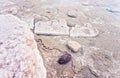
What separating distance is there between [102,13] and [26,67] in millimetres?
2988

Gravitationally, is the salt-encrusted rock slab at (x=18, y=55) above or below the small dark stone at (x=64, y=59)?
above

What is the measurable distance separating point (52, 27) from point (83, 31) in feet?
1.99

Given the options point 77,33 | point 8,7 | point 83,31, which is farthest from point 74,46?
point 8,7

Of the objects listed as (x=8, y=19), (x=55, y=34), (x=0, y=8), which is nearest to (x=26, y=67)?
(x=8, y=19)

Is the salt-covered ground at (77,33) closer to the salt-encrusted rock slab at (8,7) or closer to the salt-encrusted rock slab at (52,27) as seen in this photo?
the salt-encrusted rock slab at (52,27)

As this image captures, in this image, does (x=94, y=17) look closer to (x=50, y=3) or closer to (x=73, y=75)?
(x=50, y=3)

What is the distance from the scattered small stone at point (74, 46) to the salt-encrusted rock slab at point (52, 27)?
1.19 feet

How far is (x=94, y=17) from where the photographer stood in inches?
168

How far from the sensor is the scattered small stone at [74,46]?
308 cm

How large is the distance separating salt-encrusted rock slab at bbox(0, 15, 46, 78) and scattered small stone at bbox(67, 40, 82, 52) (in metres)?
0.87

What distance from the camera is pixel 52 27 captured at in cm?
364

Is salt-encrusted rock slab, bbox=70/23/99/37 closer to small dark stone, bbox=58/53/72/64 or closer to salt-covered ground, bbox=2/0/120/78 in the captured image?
salt-covered ground, bbox=2/0/120/78

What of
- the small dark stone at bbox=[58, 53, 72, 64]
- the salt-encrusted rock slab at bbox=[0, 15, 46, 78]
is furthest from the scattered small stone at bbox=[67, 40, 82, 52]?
the salt-encrusted rock slab at bbox=[0, 15, 46, 78]

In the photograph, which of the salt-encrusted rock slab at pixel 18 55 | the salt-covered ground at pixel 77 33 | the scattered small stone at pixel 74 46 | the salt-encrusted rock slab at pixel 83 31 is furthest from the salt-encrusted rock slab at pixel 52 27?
the salt-encrusted rock slab at pixel 18 55
